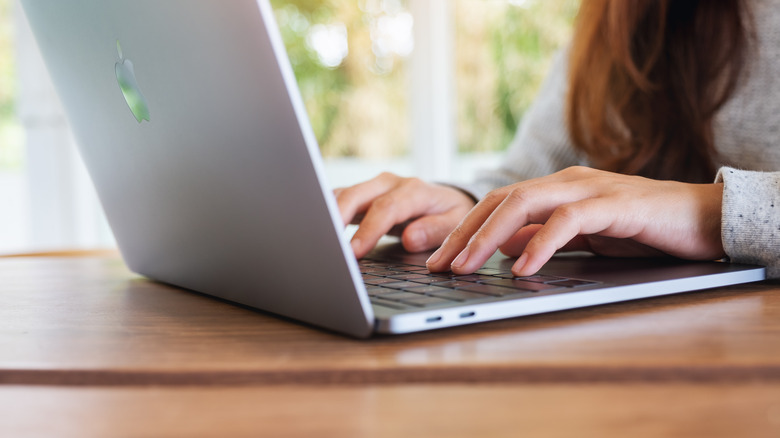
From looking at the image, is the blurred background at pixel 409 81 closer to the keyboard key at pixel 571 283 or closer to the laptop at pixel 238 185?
the laptop at pixel 238 185

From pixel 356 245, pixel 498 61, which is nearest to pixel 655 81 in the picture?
pixel 356 245

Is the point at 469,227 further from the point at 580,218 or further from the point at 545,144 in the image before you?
the point at 545,144

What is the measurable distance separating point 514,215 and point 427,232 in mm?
272

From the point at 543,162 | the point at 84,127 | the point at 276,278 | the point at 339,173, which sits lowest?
the point at 339,173

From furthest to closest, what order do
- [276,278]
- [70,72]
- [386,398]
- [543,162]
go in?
[543,162]
[70,72]
[276,278]
[386,398]

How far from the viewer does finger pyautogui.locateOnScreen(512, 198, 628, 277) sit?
554 mm

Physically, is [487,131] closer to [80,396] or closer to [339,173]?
[339,173]

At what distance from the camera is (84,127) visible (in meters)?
0.71

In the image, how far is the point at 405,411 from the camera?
1.05 feet

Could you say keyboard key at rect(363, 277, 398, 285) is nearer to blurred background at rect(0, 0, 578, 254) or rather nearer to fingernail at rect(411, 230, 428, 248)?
fingernail at rect(411, 230, 428, 248)

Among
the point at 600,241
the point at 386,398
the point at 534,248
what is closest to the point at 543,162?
the point at 600,241

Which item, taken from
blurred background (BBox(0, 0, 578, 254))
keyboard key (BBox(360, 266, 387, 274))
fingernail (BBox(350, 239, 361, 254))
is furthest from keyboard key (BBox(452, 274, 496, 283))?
blurred background (BBox(0, 0, 578, 254))

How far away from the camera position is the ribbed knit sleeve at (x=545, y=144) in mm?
1343

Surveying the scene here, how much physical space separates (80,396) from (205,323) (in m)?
0.15
